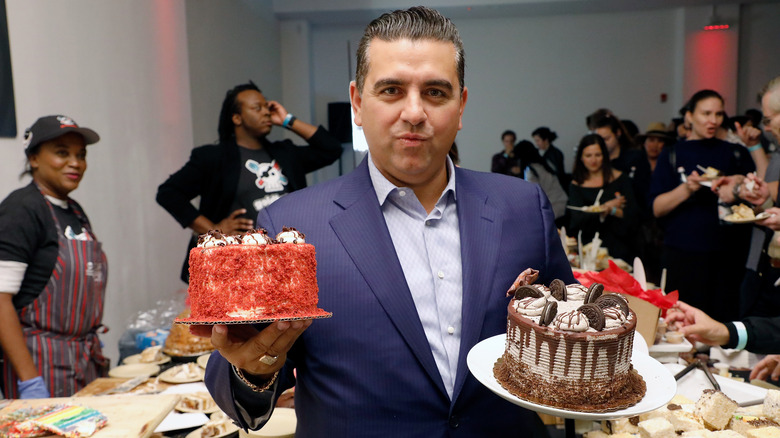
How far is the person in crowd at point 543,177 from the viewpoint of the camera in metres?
5.88

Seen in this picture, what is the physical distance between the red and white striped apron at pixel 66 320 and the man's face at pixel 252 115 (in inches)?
51.8

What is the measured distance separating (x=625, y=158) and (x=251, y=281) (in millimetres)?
5571

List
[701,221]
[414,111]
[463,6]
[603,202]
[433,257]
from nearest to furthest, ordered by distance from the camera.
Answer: [414,111] → [433,257] → [701,221] → [603,202] → [463,6]

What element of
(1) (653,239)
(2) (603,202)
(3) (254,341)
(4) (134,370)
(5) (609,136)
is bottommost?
(1) (653,239)

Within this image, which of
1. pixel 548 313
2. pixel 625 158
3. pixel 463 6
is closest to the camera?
pixel 548 313

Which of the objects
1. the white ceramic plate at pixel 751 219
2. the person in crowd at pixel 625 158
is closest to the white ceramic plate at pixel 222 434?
the white ceramic plate at pixel 751 219

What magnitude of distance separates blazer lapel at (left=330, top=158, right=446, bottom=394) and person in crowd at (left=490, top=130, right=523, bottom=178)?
5.96 m

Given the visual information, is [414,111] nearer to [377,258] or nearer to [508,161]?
[377,258]

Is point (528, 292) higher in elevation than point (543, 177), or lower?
higher

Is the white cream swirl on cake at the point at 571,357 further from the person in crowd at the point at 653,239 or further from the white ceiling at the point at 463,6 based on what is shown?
the white ceiling at the point at 463,6

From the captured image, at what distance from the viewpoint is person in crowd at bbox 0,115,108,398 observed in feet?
7.89

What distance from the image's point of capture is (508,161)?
8086mm

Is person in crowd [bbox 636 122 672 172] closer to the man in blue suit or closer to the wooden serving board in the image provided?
the man in blue suit

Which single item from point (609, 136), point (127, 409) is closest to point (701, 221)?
point (609, 136)
